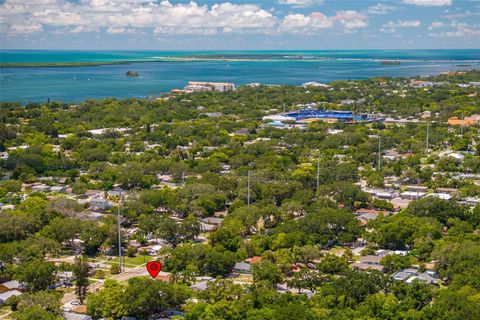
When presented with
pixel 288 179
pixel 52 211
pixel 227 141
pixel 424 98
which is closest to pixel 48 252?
pixel 52 211

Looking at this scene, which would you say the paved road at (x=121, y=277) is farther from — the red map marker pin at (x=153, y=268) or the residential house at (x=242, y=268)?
the residential house at (x=242, y=268)

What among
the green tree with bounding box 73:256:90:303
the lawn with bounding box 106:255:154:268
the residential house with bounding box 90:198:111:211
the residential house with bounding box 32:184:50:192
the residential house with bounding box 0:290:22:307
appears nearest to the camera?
the residential house with bounding box 0:290:22:307

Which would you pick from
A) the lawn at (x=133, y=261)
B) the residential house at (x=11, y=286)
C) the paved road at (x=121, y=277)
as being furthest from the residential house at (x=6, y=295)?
the lawn at (x=133, y=261)

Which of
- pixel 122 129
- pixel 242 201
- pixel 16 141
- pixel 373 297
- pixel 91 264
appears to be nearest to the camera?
pixel 373 297

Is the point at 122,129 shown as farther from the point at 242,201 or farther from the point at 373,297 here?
the point at 373,297

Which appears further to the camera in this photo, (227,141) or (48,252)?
(227,141)

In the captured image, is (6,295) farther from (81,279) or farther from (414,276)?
(414,276)

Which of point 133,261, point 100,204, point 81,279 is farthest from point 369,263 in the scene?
point 100,204

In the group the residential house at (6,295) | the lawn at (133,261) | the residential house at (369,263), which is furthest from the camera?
the lawn at (133,261)

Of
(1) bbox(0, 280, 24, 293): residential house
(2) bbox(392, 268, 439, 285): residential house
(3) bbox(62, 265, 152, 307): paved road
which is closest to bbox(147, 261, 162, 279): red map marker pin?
(3) bbox(62, 265, 152, 307): paved road

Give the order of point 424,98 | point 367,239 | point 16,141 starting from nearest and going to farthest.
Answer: point 367,239 → point 16,141 → point 424,98

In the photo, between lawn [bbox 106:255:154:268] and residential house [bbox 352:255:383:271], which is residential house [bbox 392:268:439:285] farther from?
lawn [bbox 106:255:154:268]
